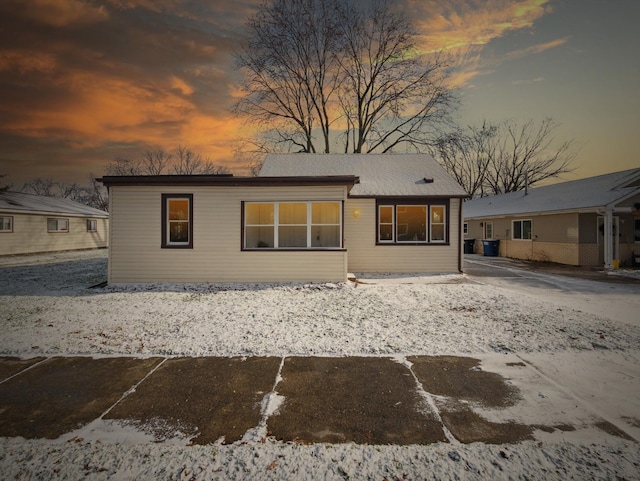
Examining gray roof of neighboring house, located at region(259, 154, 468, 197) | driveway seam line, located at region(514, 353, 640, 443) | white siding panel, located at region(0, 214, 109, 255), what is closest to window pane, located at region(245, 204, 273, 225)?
gray roof of neighboring house, located at region(259, 154, 468, 197)

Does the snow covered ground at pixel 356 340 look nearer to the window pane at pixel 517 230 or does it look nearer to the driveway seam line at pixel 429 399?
the driveway seam line at pixel 429 399

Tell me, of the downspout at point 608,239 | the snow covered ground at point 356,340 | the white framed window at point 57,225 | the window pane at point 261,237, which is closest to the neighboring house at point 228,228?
the window pane at point 261,237

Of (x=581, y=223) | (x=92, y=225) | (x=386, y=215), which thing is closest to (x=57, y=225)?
(x=92, y=225)

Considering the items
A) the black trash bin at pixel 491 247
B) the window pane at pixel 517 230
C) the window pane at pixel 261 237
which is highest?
the window pane at pixel 517 230

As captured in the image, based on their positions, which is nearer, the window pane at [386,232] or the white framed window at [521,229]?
the window pane at [386,232]

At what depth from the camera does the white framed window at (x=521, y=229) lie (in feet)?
59.3

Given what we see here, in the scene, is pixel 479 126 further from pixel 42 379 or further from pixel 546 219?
pixel 42 379

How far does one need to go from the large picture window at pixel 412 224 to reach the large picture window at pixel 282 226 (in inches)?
113

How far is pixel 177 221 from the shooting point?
10.2m

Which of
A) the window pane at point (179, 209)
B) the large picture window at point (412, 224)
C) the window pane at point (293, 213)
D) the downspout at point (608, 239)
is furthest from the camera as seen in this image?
the downspout at point (608, 239)

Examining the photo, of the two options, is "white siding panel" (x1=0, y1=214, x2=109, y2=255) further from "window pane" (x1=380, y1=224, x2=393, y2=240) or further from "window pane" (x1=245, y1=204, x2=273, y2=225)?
"window pane" (x1=380, y1=224, x2=393, y2=240)

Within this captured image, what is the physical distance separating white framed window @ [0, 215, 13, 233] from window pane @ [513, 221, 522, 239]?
32.9m

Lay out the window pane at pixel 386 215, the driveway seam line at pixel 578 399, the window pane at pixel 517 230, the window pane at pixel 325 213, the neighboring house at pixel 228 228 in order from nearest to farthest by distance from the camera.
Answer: the driveway seam line at pixel 578 399
the neighboring house at pixel 228 228
the window pane at pixel 325 213
the window pane at pixel 386 215
the window pane at pixel 517 230

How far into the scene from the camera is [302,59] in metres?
25.0
